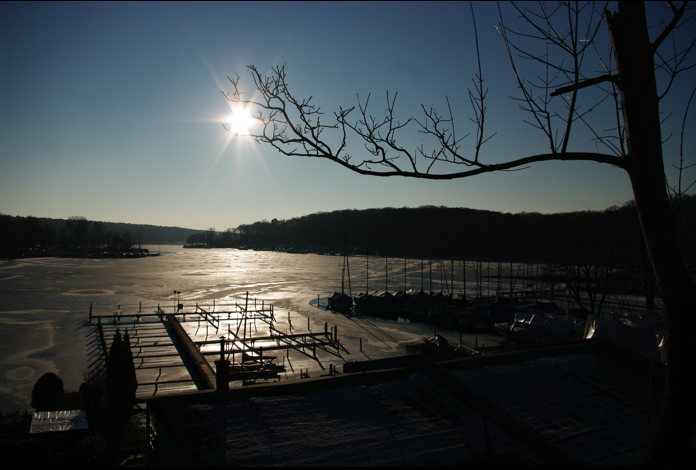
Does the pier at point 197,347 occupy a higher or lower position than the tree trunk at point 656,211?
lower

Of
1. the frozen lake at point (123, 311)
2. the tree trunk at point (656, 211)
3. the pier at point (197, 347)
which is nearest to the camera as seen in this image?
the tree trunk at point (656, 211)

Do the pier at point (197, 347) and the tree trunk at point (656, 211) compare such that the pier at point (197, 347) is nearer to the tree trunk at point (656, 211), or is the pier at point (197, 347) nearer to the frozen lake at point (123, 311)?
the frozen lake at point (123, 311)

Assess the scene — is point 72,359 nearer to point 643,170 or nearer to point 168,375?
point 168,375

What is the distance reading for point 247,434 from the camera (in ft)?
17.0

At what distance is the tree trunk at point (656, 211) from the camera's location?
2570 mm

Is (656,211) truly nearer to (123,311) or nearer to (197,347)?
(197,347)

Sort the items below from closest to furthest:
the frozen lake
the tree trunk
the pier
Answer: the tree trunk < the pier < the frozen lake

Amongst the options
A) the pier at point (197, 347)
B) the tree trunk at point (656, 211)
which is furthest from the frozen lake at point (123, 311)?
the tree trunk at point (656, 211)

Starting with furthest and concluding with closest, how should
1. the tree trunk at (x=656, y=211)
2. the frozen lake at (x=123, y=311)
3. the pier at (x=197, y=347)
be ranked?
1. the frozen lake at (x=123, y=311)
2. the pier at (x=197, y=347)
3. the tree trunk at (x=656, y=211)

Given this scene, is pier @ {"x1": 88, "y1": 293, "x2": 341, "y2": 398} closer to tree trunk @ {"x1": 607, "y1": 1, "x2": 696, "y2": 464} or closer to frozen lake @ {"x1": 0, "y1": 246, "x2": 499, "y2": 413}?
frozen lake @ {"x1": 0, "y1": 246, "x2": 499, "y2": 413}

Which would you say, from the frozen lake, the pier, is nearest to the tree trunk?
the pier

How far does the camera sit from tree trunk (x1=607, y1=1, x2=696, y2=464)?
8.43 ft

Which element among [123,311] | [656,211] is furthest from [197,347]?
[656,211]

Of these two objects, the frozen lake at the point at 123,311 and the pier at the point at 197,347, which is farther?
the frozen lake at the point at 123,311
